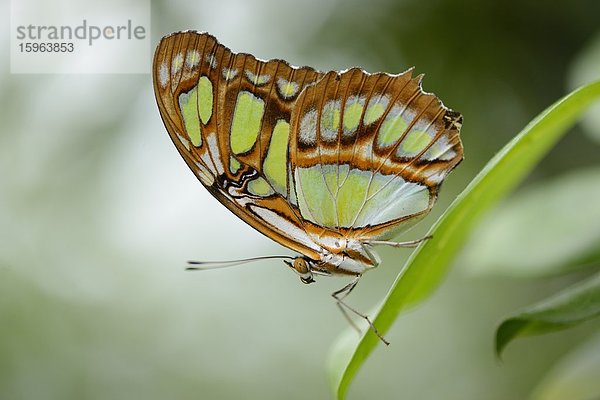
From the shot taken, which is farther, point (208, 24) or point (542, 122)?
point (208, 24)

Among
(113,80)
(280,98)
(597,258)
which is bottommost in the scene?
(597,258)

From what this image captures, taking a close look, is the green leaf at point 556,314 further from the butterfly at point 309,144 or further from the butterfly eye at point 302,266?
the butterfly eye at point 302,266

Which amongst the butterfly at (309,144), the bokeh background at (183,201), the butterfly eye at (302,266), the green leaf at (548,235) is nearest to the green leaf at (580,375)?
the green leaf at (548,235)

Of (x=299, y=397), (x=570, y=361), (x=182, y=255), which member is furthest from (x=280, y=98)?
(x=299, y=397)

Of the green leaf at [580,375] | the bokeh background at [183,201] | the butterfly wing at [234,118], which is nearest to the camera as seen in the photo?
the butterfly wing at [234,118]

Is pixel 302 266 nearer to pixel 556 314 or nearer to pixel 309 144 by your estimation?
pixel 309 144

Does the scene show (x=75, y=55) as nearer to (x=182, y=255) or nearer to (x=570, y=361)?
(x=182, y=255)

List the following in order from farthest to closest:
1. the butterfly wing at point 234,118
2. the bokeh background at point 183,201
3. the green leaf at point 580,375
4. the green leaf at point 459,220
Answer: the bokeh background at point 183,201 < the green leaf at point 580,375 < the butterfly wing at point 234,118 < the green leaf at point 459,220
